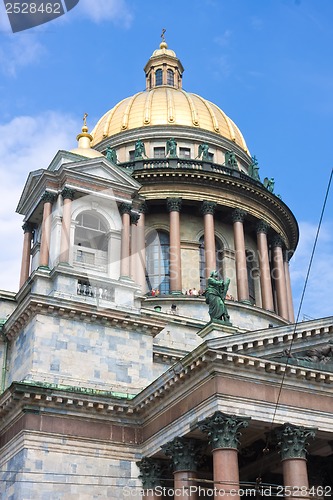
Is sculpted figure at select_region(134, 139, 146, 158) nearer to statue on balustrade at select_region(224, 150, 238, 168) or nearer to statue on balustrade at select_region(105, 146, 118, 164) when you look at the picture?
statue on balustrade at select_region(105, 146, 118, 164)

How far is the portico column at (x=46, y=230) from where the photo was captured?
2948 centimetres

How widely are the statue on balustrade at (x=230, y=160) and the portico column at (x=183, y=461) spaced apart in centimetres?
2172

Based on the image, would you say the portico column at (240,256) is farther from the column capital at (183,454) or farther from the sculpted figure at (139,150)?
the column capital at (183,454)

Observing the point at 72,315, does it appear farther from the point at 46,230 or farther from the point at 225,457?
→ the point at 225,457

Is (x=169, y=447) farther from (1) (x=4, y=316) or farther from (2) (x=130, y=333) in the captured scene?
(1) (x=4, y=316)

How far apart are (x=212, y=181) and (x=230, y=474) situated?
21559 millimetres

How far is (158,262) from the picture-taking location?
4006 centimetres

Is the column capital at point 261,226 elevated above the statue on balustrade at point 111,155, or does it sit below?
below

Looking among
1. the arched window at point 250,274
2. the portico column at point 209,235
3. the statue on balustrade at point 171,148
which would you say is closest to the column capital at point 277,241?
the arched window at point 250,274

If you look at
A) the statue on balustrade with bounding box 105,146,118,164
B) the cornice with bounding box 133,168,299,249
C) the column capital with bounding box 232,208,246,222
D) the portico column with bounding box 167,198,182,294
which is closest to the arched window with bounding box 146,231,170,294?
the portico column with bounding box 167,198,182,294

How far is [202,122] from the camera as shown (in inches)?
1777

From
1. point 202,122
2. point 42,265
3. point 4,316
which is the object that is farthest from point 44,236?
point 202,122

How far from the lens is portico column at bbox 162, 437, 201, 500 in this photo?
23328 mm

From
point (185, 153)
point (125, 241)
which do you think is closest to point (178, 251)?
point (185, 153)
